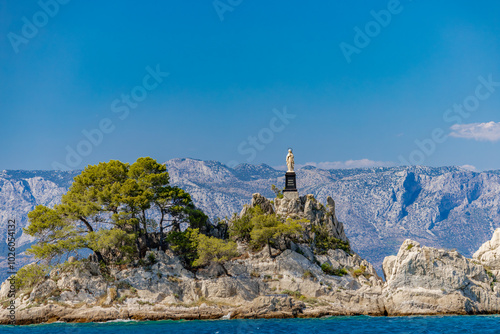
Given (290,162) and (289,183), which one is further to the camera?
(290,162)

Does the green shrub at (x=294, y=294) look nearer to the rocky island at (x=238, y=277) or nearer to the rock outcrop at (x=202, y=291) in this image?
the rock outcrop at (x=202, y=291)

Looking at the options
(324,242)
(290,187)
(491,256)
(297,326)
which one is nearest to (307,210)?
(290,187)

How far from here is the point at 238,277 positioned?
7356 cm

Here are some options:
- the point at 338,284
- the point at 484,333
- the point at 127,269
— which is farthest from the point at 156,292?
the point at 484,333

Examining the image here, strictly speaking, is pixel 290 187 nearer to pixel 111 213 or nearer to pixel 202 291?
pixel 202 291

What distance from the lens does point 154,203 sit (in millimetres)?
79188

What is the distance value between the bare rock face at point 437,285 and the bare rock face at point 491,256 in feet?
7.67

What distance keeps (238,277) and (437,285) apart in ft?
76.4

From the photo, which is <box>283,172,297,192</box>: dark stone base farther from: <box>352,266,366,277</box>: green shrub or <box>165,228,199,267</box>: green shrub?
<box>165,228,199,267</box>: green shrub

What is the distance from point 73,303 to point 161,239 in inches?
566

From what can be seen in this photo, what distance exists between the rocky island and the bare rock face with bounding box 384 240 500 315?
11cm

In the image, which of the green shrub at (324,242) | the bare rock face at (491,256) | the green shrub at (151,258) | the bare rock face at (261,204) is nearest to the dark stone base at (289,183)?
the bare rock face at (261,204)

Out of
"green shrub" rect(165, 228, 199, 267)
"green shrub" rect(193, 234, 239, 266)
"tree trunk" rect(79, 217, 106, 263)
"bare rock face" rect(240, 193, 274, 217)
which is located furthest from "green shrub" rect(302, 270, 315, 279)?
"tree trunk" rect(79, 217, 106, 263)

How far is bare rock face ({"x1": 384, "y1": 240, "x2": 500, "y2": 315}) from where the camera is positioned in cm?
6800
